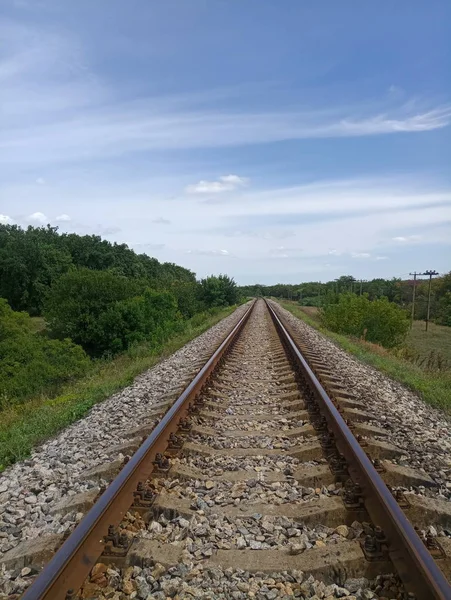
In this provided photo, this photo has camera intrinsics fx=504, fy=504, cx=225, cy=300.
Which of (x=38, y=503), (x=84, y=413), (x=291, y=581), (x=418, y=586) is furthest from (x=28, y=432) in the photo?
(x=418, y=586)

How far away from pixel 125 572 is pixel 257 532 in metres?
0.92

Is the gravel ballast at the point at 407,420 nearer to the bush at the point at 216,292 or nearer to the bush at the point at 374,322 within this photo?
the bush at the point at 374,322

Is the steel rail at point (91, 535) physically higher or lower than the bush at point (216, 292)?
lower

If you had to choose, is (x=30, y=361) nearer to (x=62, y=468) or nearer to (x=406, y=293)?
(x=62, y=468)

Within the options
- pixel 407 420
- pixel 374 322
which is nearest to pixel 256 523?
pixel 407 420

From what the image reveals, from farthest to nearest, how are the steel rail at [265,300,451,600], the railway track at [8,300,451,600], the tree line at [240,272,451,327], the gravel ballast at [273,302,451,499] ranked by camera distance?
the tree line at [240,272,451,327]
the gravel ballast at [273,302,451,499]
the railway track at [8,300,451,600]
the steel rail at [265,300,451,600]

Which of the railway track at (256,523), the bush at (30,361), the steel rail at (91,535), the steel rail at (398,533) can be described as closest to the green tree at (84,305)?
the bush at (30,361)

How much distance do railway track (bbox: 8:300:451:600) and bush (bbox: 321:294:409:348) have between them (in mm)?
21132

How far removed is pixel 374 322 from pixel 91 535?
81.7ft

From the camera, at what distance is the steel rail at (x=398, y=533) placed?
2.46 meters

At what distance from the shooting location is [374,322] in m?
26.4

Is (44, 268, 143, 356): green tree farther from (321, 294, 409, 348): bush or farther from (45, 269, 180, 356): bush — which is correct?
(321, 294, 409, 348): bush

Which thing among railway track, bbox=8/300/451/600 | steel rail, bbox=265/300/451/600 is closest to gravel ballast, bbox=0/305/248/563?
railway track, bbox=8/300/451/600

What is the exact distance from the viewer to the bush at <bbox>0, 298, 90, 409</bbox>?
54.6ft
